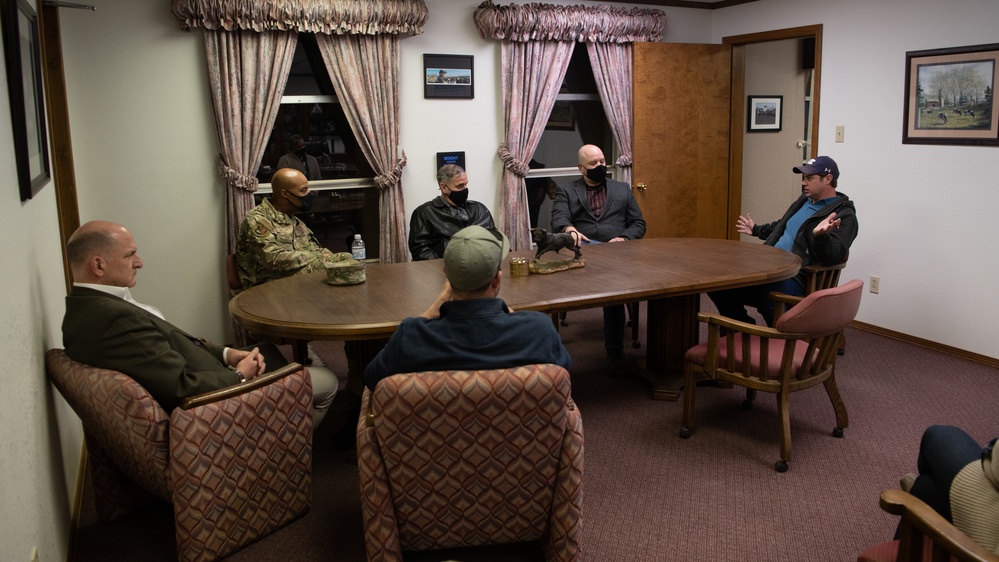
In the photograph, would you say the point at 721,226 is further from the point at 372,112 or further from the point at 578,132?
the point at 372,112

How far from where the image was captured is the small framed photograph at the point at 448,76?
5.61m

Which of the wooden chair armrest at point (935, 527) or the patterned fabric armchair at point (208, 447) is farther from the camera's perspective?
the patterned fabric armchair at point (208, 447)

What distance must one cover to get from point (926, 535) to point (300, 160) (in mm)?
4545

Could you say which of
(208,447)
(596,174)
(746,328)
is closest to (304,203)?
(596,174)

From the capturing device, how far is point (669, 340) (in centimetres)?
418

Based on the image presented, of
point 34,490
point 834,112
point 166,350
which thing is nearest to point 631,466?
point 166,350

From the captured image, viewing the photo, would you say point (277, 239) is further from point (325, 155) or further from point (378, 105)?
point (378, 105)

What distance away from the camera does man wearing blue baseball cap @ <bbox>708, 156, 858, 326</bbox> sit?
423 cm

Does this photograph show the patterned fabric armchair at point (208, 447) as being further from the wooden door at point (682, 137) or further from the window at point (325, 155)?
the wooden door at point (682, 137)

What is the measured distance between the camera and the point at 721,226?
665cm

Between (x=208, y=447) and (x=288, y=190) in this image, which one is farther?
(x=288, y=190)

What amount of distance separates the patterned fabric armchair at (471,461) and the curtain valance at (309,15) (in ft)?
10.8

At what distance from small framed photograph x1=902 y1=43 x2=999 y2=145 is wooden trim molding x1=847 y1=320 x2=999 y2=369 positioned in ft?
4.06

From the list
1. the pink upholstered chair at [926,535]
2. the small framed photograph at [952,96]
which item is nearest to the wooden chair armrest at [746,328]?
the pink upholstered chair at [926,535]
